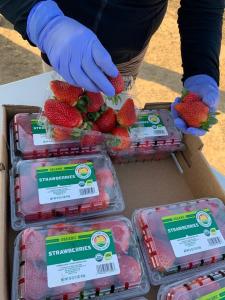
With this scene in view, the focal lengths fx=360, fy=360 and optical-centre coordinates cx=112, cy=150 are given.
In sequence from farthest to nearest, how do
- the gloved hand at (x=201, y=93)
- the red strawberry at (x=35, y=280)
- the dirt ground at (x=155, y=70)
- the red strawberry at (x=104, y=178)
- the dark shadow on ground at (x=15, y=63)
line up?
the dark shadow on ground at (x=15, y=63), the dirt ground at (x=155, y=70), the gloved hand at (x=201, y=93), the red strawberry at (x=104, y=178), the red strawberry at (x=35, y=280)

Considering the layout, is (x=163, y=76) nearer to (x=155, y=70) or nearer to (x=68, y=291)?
(x=155, y=70)

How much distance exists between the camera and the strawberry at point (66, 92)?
971mm

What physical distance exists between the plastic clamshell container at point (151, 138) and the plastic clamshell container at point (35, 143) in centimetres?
10

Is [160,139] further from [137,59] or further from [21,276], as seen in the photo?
[21,276]

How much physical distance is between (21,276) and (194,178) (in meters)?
0.56

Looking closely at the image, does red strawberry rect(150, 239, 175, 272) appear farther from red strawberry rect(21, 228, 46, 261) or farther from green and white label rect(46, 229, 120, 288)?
red strawberry rect(21, 228, 46, 261)

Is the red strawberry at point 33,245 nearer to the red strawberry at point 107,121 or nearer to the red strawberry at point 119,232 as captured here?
the red strawberry at point 119,232

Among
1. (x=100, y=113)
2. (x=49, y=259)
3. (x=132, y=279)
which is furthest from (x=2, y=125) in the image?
(x=132, y=279)

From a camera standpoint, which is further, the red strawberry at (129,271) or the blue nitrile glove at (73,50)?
the blue nitrile glove at (73,50)

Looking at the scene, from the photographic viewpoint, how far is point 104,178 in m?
0.96

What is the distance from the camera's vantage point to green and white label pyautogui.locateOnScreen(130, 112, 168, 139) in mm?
1087

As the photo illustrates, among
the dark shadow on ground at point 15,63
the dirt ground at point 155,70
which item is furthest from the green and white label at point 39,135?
the dark shadow on ground at point 15,63

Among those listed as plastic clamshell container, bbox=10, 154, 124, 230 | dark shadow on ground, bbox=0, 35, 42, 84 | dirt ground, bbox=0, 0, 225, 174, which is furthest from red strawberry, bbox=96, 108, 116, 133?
dark shadow on ground, bbox=0, 35, 42, 84

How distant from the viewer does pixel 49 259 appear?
77 centimetres
